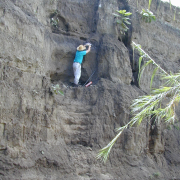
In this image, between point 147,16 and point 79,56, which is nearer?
point 79,56

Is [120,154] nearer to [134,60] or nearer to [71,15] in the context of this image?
[134,60]

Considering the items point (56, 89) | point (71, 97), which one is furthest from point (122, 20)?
point (56, 89)

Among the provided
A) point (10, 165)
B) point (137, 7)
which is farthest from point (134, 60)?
point (10, 165)

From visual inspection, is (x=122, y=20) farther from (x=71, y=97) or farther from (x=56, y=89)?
(x=56, y=89)

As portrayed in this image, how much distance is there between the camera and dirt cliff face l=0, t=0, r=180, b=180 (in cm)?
669

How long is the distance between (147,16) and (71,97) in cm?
468

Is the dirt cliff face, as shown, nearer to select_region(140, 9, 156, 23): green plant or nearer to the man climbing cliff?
select_region(140, 9, 156, 23): green plant

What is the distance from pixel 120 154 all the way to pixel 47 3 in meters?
5.39

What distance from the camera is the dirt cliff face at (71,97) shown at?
6688mm

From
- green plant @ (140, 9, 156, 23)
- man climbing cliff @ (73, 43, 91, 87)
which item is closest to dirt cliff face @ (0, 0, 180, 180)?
green plant @ (140, 9, 156, 23)

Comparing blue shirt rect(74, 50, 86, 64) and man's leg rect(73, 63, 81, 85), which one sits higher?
blue shirt rect(74, 50, 86, 64)

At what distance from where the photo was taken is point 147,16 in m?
10.6

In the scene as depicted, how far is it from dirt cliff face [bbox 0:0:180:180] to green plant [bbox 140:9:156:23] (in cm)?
23

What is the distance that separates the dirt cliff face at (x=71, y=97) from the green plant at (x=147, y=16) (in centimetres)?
23
